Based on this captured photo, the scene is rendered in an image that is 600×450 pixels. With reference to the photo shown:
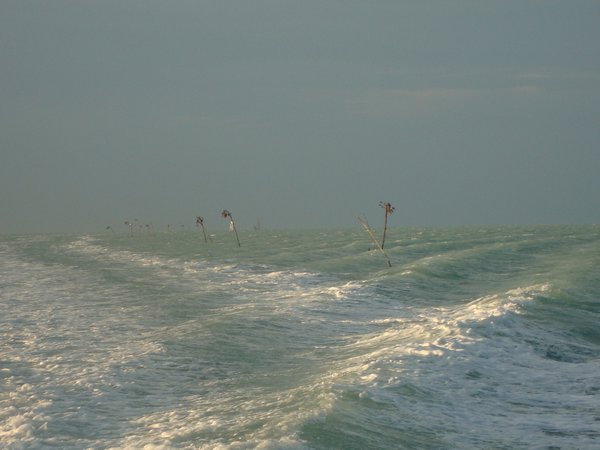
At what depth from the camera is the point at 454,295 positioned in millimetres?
24031

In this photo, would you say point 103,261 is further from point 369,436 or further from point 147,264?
point 369,436

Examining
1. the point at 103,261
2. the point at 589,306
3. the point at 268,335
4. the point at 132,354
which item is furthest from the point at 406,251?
the point at 132,354

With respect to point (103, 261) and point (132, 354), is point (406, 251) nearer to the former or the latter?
point (103, 261)

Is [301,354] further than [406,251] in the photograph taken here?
No

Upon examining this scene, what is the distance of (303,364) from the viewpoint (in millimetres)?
13609

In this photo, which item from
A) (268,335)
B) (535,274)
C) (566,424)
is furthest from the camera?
(535,274)

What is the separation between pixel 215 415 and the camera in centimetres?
1025

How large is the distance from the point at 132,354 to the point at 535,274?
19.6 meters

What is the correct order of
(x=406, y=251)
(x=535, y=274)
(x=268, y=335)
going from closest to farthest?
(x=268, y=335) < (x=535, y=274) < (x=406, y=251)

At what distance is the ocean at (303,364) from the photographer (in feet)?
31.3

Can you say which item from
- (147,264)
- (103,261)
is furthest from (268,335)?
(103,261)

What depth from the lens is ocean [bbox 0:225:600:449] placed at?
9.55 m

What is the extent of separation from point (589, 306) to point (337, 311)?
24.4ft

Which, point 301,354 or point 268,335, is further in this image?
point 268,335
